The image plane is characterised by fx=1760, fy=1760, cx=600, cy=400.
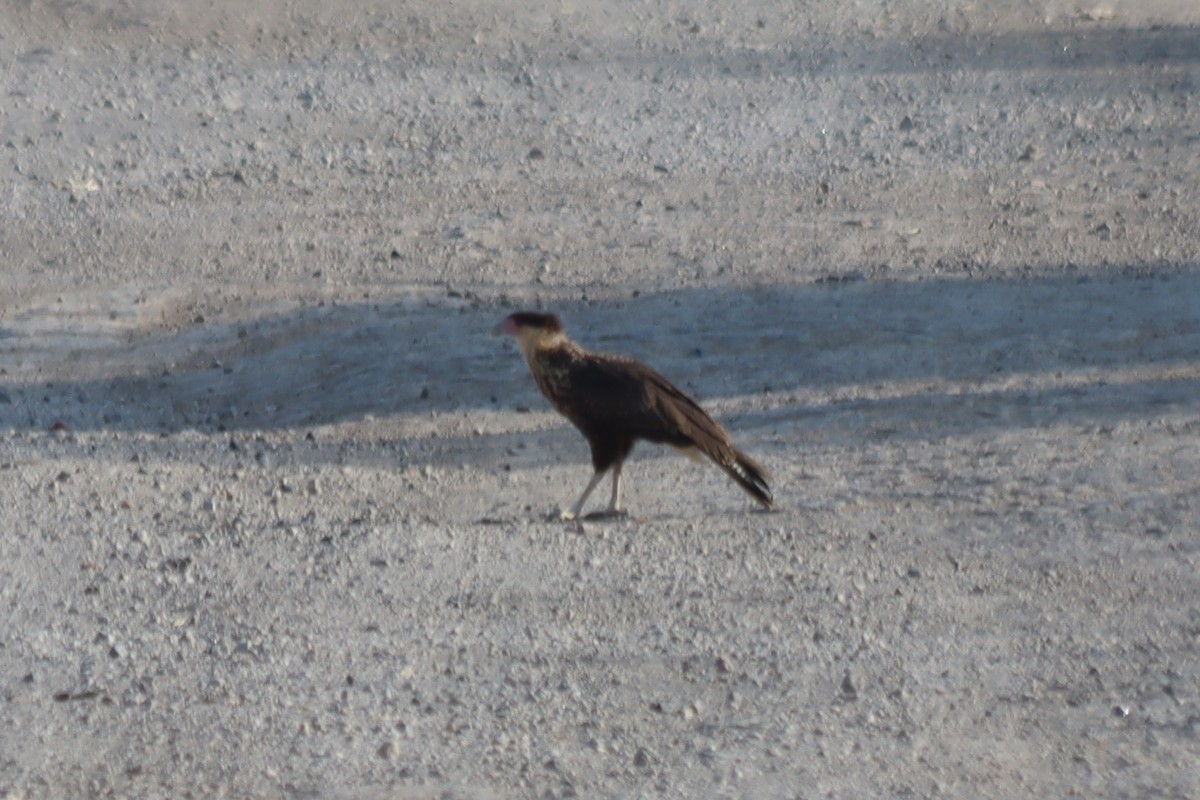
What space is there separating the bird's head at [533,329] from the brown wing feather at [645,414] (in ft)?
0.63

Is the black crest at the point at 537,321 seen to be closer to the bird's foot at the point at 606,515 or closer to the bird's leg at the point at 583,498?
the bird's leg at the point at 583,498

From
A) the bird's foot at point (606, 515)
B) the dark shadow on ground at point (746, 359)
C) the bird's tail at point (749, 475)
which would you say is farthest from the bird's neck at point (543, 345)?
the dark shadow on ground at point (746, 359)

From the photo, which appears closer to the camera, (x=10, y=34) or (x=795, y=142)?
(x=795, y=142)

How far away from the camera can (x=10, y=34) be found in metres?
16.0

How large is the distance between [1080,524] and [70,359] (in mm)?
6292

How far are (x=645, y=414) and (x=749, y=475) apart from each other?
53 cm

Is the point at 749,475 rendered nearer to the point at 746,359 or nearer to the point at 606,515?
the point at 606,515

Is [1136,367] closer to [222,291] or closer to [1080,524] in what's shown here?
[1080,524]

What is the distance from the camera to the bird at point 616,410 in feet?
25.2

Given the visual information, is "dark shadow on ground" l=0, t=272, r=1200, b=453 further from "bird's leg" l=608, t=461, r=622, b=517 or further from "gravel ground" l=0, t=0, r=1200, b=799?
"bird's leg" l=608, t=461, r=622, b=517

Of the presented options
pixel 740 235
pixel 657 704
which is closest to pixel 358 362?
pixel 740 235

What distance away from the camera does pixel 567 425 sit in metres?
9.61

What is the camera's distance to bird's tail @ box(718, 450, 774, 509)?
25.1ft

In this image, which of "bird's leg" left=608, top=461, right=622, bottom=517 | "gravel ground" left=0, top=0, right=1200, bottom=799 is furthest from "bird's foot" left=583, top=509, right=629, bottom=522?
"gravel ground" left=0, top=0, right=1200, bottom=799
